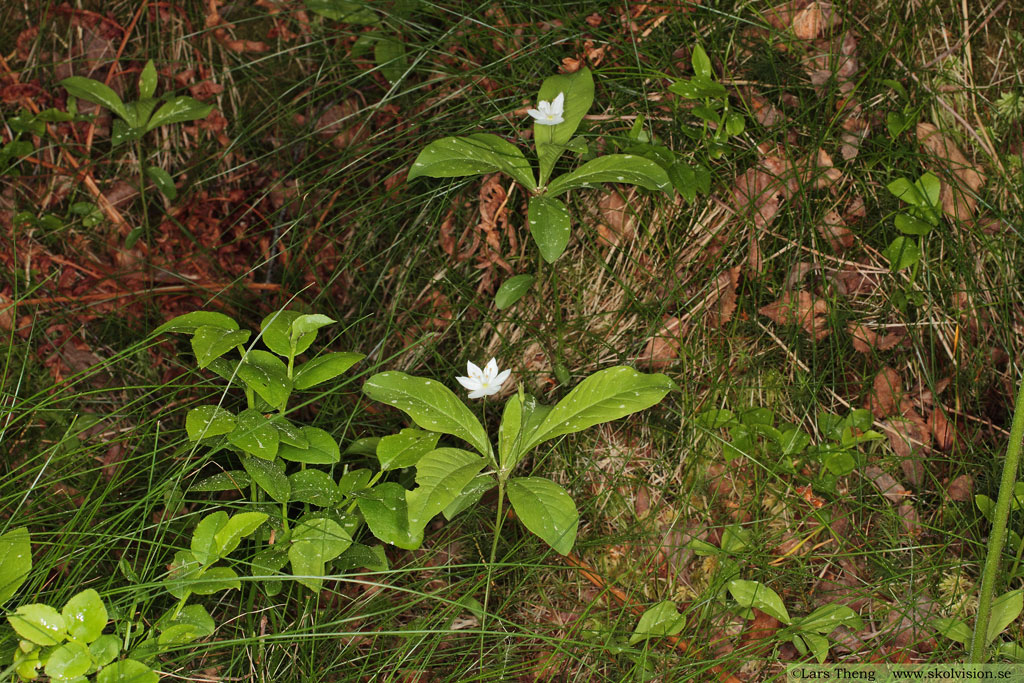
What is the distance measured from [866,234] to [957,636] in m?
1.01

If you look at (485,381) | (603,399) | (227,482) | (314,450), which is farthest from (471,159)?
(227,482)

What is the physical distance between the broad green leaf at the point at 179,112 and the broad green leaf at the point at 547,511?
161 centimetres

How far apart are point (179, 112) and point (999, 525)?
243cm

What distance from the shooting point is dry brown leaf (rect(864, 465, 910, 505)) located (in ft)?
6.24

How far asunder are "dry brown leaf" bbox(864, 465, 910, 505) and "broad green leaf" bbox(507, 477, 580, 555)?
2.64 feet

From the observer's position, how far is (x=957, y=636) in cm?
170

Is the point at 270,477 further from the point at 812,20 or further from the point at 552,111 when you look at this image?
the point at 812,20

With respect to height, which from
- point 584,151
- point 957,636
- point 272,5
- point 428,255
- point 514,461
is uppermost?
point 272,5

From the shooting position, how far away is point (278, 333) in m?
1.75

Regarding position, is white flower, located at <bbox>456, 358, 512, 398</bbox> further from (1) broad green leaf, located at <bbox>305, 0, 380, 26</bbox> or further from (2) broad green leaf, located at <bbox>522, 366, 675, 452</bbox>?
(1) broad green leaf, located at <bbox>305, 0, 380, 26</bbox>

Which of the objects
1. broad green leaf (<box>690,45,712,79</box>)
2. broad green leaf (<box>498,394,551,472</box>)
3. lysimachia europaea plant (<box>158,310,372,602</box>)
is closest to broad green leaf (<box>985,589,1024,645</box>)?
broad green leaf (<box>498,394,551,472</box>)

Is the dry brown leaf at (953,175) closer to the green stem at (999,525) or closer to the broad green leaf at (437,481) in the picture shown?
the green stem at (999,525)

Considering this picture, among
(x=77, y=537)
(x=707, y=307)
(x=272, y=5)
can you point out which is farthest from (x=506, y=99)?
(x=77, y=537)

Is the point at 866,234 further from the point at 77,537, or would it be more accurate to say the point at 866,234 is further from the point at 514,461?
the point at 77,537
